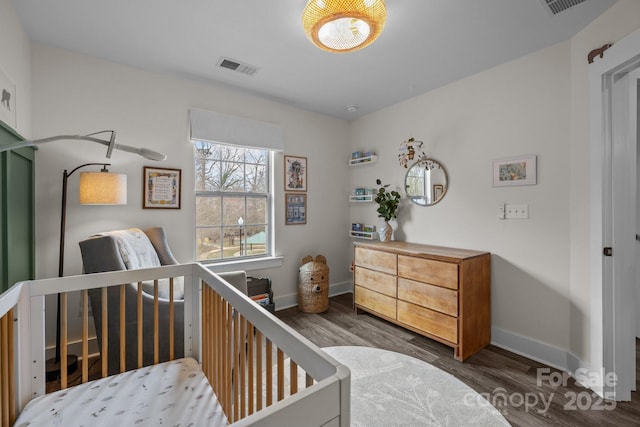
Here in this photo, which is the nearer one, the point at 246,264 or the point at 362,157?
the point at 246,264

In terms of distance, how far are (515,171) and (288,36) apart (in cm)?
206

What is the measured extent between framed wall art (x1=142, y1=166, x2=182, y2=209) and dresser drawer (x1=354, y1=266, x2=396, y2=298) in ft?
6.41

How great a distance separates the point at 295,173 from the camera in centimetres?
345

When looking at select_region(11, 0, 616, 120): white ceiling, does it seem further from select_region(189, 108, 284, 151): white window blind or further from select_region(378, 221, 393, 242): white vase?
select_region(378, 221, 393, 242): white vase

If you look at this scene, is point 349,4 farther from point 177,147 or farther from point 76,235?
point 76,235

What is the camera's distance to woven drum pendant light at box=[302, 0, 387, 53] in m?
1.41

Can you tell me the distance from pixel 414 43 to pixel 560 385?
8.42 feet

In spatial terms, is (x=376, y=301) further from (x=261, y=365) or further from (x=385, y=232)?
(x=261, y=365)

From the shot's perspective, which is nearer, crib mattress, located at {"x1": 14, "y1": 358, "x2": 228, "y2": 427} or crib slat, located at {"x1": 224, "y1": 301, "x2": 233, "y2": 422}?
crib mattress, located at {"x1": 14, "y1": 358, "x2": 228, "y2": 427}

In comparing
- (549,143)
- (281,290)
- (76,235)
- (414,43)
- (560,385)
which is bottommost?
(560,385)

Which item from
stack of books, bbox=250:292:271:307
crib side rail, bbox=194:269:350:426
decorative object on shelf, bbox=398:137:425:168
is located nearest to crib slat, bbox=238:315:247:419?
crib side rail, bbox=194:269:350:426

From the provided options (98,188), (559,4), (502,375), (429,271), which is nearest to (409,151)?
(429,271)

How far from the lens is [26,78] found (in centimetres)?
200

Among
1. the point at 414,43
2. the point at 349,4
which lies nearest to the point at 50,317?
the point at 349,4
